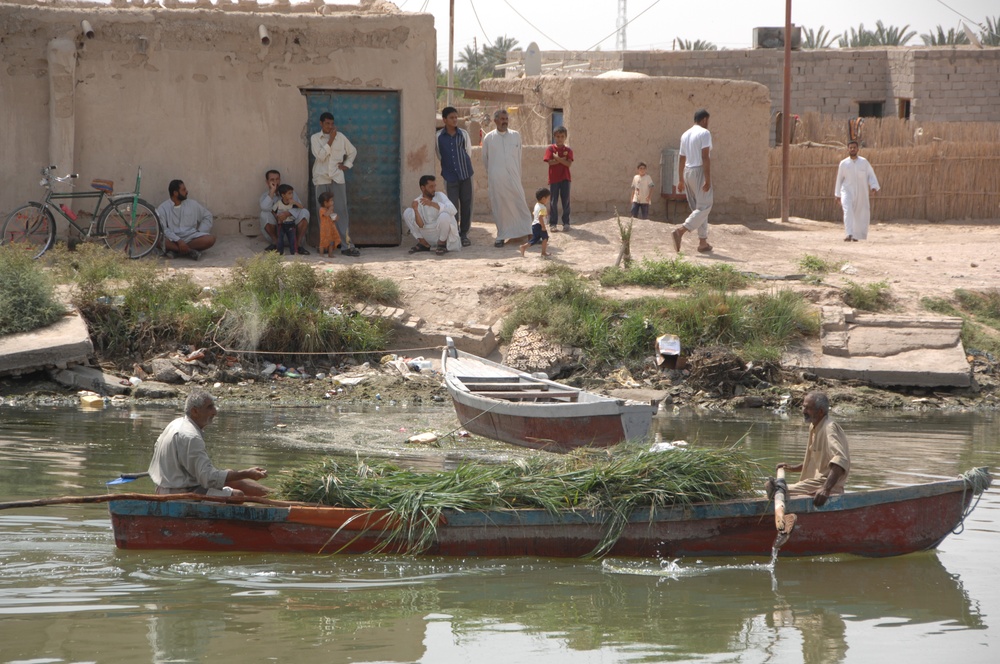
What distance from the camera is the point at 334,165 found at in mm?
15609

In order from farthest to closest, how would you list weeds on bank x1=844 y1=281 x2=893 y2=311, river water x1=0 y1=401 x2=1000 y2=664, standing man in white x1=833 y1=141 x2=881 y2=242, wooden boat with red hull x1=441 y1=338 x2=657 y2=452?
standing man in white x1=833 y1=141 x2=881 y2=242 < weeds on bank x1=844 y1=281 x2=893 y2=311 < wooden boat with red hull x1=441 y1=338 x2=657 y2=452 < river water x1=0 y1=401 x2=1000 y2=664

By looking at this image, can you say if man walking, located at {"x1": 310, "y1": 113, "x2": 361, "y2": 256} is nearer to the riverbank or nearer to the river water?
the riverbank

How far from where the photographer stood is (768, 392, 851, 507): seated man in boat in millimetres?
7148

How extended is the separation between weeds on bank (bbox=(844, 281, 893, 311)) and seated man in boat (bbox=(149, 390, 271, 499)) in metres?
9.17

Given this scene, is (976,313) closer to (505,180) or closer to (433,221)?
(505,180)

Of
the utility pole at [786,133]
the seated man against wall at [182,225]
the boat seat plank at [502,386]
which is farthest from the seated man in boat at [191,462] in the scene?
the utility pole at [786,133]

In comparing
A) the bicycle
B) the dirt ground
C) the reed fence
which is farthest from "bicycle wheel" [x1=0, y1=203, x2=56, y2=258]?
the reed fence

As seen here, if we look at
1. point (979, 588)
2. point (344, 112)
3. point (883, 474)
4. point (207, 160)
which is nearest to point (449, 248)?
point (344, 112)

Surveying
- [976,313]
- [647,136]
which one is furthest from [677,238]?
[647,136]

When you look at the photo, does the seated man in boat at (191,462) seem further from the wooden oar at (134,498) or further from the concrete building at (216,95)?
the concrete building at (216,95)

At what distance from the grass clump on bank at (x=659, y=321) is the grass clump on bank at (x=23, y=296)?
4.96 meters

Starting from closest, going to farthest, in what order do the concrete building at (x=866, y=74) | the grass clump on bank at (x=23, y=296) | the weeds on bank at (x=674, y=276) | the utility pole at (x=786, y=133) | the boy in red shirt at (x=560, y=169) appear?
1. the grass clump on bank at (x=23, y=296)
2. the weeds on bank at (x=674, y=276)
3. the boy in red shirt at (x=560, y=169)
4. the utility pole at (x=786, y=133)
5. the concrete building at (x=866, y=74)

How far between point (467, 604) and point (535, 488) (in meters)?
0.93

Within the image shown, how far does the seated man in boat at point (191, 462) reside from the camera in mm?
6949
